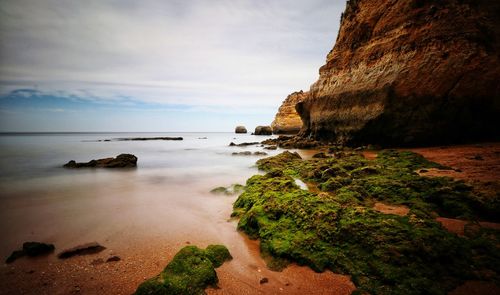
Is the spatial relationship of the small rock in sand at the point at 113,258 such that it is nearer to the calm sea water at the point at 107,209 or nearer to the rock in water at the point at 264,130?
the calm sea water at the point at 107,209

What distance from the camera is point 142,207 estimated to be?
7191mm

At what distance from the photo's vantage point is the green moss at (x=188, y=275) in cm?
305

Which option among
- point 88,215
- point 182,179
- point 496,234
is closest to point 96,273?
point 88,215

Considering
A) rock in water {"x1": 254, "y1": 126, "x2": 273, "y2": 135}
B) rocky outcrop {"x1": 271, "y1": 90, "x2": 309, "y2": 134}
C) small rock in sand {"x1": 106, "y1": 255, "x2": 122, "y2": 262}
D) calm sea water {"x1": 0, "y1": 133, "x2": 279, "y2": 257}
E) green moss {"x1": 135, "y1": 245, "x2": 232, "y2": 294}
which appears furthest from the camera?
rock in water {"x1": 254, "y1": 126, "x2": 273, "y2": 135}

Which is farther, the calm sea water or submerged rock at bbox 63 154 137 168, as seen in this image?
submerged rock at bbox 63 154 137 168

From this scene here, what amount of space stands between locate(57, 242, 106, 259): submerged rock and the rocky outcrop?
2337 inches

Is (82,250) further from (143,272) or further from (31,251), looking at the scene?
(143,272)

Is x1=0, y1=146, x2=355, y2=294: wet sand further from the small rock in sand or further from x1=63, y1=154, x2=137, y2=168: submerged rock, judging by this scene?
x1=63, y1=154, x2=137, y2=168: submerged rock

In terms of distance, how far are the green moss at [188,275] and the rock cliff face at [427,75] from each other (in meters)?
15.0

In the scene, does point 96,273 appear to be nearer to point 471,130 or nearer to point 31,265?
point 31,265

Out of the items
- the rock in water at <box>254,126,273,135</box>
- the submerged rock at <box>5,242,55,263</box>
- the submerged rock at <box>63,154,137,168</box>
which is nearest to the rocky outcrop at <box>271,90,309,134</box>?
the rock in water at <box>254,126,273,135</box>

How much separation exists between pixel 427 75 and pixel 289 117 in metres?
51.1

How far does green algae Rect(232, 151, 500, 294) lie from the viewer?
3.18 meters

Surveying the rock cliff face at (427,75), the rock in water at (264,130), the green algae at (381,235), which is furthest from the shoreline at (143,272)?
the rock in water at (264,130)
